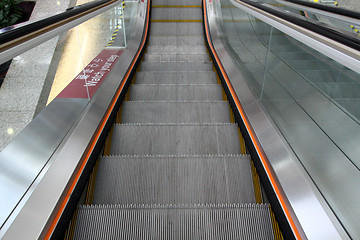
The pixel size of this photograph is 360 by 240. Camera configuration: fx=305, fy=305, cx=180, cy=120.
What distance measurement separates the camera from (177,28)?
302 inches

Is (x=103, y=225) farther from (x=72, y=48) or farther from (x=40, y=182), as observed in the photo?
(x=72, y=48)

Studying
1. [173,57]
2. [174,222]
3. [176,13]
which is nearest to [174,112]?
[174,222]

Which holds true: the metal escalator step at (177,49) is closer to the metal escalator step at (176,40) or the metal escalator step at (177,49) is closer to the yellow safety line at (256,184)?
the metal escalator step at (176,40)

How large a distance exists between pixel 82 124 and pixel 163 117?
1.06m

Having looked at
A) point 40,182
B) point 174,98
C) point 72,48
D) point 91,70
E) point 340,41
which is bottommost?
point 174,98

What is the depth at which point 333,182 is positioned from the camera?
1.66 meters

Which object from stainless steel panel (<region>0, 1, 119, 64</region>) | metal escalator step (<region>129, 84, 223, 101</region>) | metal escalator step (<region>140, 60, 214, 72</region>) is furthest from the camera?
metal escalator step (<region>140, 60, 214, 72</region>)

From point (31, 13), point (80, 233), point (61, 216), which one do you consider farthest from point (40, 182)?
point (31, 13)

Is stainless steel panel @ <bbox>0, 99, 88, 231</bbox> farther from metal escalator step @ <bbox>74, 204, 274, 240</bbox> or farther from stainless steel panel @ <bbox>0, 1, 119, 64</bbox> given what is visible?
stainless steel panel @ <bbox>0, 1, 119, 64</bbox>

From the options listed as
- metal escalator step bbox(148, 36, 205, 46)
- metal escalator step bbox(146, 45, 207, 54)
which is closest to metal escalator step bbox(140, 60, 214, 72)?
metal escalator step bbox(146, 45, 207, 54)

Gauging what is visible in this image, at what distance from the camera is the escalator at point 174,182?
5.97 feet

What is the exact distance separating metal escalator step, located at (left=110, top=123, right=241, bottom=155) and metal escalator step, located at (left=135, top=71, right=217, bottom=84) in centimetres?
154

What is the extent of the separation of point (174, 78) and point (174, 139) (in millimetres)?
1744

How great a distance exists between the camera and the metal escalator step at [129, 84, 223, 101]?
386cm
